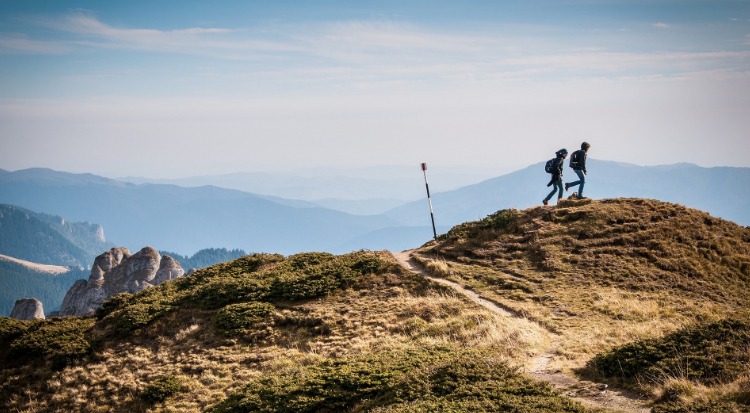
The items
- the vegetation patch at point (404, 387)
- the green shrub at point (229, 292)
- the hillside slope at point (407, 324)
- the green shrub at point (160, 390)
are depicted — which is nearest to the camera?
the vegetation patch at point (404, 387)

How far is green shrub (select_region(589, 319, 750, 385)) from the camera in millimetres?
15227

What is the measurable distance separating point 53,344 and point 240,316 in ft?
27.0

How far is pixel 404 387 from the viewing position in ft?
53.0

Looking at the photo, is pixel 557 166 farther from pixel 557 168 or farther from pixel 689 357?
pixel 689 357

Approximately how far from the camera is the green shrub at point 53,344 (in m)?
24.6

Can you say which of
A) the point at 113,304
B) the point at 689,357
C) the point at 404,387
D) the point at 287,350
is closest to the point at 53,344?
the point at 113,304

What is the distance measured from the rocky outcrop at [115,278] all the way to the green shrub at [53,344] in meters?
131

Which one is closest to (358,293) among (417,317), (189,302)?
(417,317)

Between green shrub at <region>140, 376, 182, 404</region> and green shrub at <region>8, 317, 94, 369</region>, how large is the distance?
551 centimetres

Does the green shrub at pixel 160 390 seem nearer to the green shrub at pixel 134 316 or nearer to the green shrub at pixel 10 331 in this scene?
the green shrub at pixel 134 316

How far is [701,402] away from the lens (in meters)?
13.0

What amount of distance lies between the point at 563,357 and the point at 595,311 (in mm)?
6420

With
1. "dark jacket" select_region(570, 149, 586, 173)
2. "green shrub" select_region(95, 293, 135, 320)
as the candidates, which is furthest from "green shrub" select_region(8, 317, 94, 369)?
"dark jacket" select_region(570, 149, 586, 173)

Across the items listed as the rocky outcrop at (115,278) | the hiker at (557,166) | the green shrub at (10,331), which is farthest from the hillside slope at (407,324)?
the rocky outcrop at (115,278)
